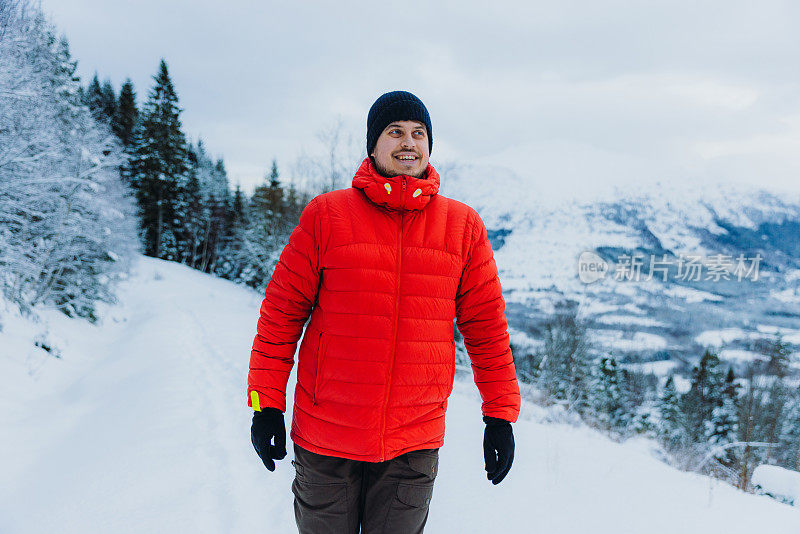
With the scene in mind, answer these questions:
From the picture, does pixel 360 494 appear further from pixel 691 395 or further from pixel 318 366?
pixel 691 395

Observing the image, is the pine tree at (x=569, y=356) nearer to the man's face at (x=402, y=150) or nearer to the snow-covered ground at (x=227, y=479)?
the snow-covered ground at (x=227, y=479)

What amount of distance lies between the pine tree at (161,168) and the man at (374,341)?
116 ft

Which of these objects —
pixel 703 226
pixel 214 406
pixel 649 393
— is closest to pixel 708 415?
pixel 649 393

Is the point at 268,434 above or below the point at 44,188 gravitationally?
below

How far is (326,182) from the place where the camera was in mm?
13812

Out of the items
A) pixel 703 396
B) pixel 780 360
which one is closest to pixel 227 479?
pixel 703 396

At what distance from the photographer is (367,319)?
145cm

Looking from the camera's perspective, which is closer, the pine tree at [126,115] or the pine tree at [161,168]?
the pine tree at [161,168]

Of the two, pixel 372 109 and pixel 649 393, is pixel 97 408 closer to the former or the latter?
pixel 372 109

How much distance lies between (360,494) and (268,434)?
16.8 inches

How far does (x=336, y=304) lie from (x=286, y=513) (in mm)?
2154

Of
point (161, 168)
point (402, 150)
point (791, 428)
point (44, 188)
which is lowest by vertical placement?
point (791, 428)

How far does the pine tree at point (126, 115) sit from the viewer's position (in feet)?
108

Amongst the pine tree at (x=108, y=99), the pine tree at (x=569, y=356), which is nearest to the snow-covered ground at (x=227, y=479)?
the pine tree at (x=569, y=356)
